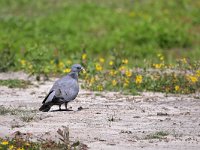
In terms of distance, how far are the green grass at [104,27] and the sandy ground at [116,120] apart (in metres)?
4.50

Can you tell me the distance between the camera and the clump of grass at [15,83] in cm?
1344

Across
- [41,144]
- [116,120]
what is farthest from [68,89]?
[41,144]

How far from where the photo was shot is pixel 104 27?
66.8 feet

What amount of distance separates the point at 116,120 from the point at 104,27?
34.2 ft

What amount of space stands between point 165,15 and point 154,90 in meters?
8.52

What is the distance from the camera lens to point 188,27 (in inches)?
803

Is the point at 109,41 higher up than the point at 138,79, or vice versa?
the point at 109,41

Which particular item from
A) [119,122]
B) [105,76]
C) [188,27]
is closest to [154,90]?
[105,76]

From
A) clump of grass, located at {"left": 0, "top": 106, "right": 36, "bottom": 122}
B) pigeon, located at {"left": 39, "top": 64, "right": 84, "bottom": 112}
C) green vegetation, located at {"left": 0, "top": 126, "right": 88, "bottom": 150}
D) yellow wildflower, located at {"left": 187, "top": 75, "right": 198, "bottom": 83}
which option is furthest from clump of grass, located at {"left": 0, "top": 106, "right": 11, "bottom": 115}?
yellow wildflower, located at {"left": 187, "top": 75, "right": 198, "bottom": 83}

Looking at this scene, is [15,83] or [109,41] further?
[109,41]

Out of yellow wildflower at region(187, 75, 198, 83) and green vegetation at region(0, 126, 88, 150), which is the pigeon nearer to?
green vegetation at region(0, 126, 88, 150)

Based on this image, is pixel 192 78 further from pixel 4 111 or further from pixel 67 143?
pixel 67 143

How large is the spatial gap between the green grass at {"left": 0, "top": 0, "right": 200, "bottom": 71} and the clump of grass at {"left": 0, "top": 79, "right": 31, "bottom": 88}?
2.79m

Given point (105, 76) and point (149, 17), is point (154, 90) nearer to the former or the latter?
point (105, 76)
